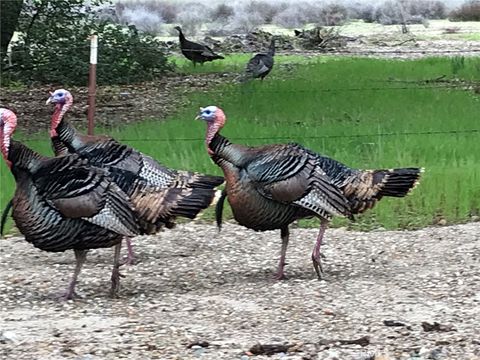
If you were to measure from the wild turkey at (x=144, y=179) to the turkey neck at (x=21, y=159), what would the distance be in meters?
0.52

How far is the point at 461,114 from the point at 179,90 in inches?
225

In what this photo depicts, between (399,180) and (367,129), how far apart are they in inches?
189

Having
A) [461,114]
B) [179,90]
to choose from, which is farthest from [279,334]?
[179,90]

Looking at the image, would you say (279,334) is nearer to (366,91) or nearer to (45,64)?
(366,91)

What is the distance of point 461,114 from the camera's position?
12.8 meters

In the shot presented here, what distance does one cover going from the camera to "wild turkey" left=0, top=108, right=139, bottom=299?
6496 mm

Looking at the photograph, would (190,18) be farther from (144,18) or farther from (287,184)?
(287,184)

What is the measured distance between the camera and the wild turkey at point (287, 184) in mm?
6941

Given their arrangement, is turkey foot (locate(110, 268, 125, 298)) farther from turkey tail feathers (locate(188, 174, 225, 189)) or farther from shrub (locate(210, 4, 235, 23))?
shrub (locate(210, 4, 235, 23))

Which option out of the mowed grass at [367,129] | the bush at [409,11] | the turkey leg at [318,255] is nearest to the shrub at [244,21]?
the bush at [409,11]

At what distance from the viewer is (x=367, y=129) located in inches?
471

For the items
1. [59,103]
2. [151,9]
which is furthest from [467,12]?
[59,103]

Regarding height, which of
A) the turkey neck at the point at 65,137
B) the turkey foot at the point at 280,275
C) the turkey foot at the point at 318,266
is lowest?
the turkey foot at the point at 280,275

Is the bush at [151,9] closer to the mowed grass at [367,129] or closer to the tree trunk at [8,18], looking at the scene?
the tree trunk at [8,18]
